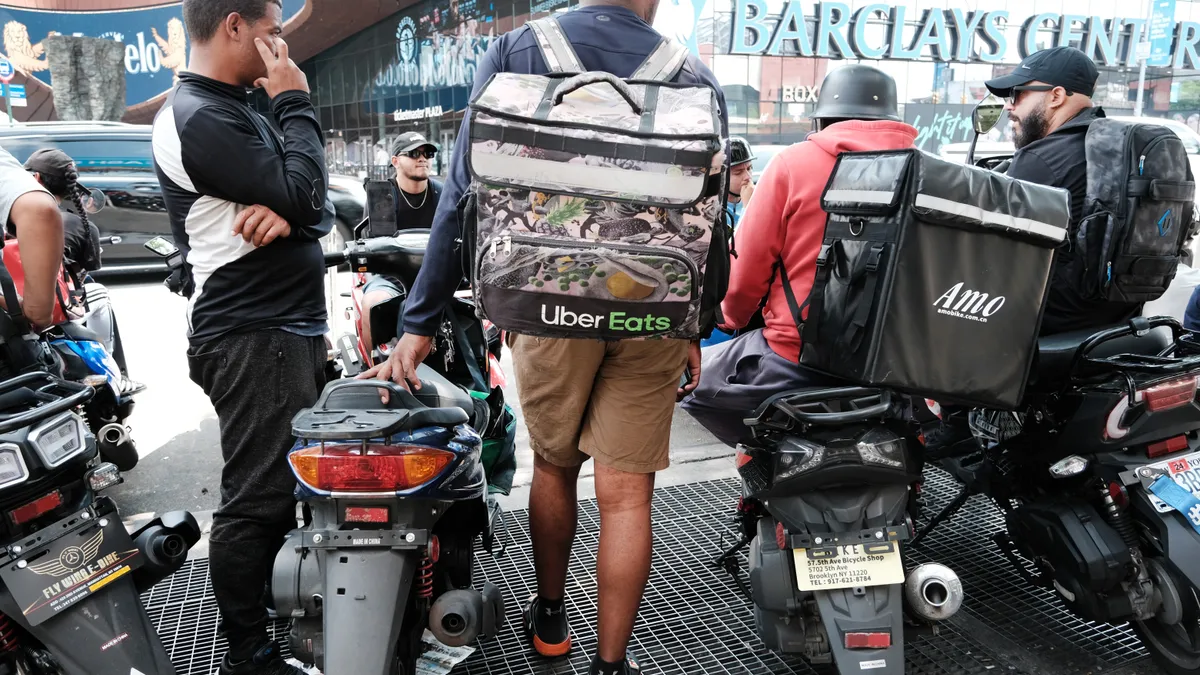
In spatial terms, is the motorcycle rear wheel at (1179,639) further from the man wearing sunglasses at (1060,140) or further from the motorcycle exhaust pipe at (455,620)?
the motorcycle exhaust pipe at (455,620)

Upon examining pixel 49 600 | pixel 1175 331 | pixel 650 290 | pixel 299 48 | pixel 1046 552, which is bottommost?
pixel 1046 552

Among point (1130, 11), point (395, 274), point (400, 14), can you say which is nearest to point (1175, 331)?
point (395, 274)

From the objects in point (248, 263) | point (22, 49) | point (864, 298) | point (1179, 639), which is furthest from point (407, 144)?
point (22, 49)

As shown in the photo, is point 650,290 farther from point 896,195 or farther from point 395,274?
point 395,274

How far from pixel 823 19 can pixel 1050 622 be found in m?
24.2

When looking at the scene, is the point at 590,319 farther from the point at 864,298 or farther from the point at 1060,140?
the point at 1060,140

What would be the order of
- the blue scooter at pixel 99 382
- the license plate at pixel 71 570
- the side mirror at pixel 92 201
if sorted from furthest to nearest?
the side mirror at pixel 92 201 < the blue scooter at pixel 99 382 < the license plate at pixel 71 570

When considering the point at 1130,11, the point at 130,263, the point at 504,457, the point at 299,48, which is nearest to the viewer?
the point at 504,457

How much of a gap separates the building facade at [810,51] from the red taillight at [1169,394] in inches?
812

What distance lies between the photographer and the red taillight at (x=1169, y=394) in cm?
249

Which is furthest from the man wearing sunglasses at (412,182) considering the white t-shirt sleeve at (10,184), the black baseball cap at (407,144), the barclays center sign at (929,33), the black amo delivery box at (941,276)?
the barclays center sign at (929,33)

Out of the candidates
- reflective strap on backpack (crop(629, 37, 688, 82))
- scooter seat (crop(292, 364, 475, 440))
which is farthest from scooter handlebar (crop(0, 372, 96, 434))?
reflective strap on backpack (crop(629, 37, 688, 82))

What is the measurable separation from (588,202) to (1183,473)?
6.70ft

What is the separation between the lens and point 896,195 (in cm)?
206
